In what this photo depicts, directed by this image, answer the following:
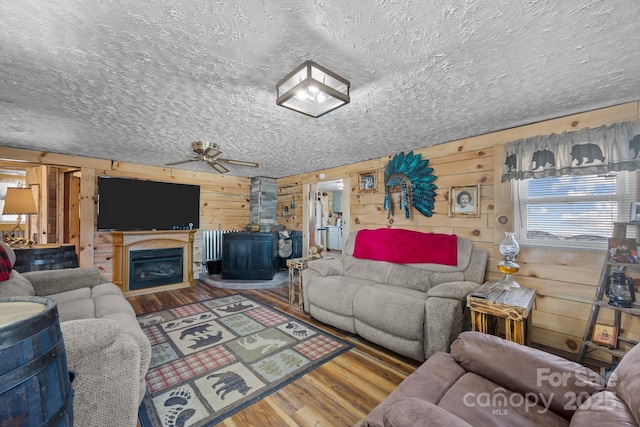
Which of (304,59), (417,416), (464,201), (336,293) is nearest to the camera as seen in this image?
(417,416)

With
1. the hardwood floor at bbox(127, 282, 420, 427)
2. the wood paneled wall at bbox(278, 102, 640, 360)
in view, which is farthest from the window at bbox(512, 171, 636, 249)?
the hardwood floor at bbox(127, 282, 420, 427)

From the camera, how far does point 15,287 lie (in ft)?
6.64

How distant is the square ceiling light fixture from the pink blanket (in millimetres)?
1928

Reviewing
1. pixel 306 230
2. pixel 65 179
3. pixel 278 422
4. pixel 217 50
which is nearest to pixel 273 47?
pixel 217 50

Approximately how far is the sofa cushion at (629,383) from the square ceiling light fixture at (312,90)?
1630mm

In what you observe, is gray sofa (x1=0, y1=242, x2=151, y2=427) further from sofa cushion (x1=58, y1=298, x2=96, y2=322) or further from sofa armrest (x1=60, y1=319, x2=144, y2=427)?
sofa cushion (x1=58, y1=298, x2=96, y2=322)

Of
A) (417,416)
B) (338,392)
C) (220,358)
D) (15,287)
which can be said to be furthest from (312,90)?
(15,287)

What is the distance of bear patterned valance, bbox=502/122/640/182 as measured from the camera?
1.94 metres

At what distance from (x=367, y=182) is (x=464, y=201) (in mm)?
1351

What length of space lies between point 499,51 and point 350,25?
2.75 ft

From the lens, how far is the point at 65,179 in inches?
177

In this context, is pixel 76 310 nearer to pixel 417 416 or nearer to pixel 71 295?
pixel 71 295

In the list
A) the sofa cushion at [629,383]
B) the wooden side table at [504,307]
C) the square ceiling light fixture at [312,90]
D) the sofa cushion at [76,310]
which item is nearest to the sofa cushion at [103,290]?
the sofa cushion at [76,310]

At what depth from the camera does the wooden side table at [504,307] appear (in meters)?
1.74
